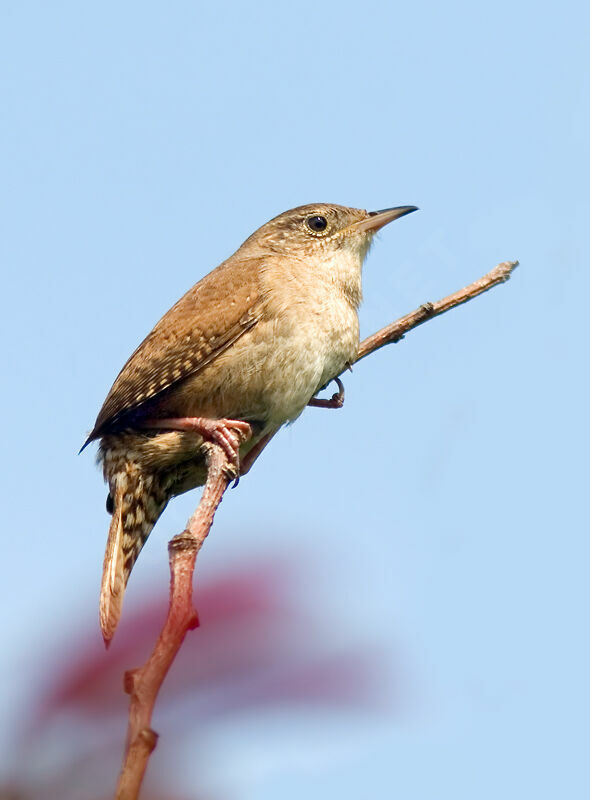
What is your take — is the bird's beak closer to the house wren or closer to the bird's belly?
the house wren

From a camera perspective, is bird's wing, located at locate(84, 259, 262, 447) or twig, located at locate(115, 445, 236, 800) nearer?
twig, located at locate(115, 445, 236, 800)

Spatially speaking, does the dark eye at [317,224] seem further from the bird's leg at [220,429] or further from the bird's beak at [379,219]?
the bird's leg at [220,429]

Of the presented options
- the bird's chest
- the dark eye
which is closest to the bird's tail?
the bird's chest

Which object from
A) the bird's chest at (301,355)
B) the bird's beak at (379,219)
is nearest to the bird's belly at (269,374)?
the bird's chest at (301,355)

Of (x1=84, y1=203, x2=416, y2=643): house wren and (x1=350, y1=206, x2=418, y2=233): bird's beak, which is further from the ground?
(x1=350, y1=206, x2=418, y2=233): bird's beak

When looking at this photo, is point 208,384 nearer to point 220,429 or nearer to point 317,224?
point 220,429

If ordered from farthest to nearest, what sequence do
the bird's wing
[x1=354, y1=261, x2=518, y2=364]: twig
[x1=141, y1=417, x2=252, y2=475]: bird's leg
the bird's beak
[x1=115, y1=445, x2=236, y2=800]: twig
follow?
the bird's beak, the bird's wing, [x1=141, y1=417, x2=252, y2=475]: bird's leg, [x1=354, y1=261, x2=518, y2=364]: twig, [x1=115, y1=445, x2=236, y2=800]: twig

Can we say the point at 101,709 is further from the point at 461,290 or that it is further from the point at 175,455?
the point at 175,455
